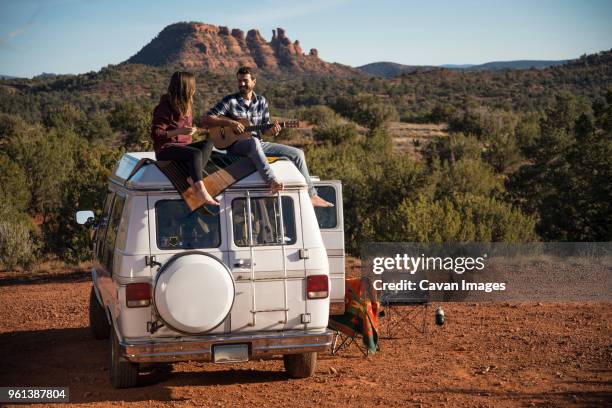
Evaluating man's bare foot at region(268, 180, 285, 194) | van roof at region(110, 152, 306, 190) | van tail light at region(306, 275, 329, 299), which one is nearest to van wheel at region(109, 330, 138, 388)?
van roof at region(110, 152, 306, 190)

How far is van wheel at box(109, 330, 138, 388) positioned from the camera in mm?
6278

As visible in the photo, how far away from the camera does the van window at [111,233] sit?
21.4ft

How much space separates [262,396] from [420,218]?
34.7ft

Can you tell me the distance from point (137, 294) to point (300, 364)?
1.72m

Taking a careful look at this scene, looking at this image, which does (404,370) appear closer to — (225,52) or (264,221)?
(264,221)

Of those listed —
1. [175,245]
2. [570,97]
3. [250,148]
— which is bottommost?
[175,245]

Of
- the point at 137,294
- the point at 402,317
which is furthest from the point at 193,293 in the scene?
the point at 402,317

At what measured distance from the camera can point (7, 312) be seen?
10625 mm

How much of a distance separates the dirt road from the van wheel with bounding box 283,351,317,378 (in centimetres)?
8

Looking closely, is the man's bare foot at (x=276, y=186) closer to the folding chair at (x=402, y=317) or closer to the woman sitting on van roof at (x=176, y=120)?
the woman sitting on van roof at (x=176, y=120)

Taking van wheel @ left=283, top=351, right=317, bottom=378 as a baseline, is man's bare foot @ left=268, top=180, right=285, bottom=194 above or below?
above

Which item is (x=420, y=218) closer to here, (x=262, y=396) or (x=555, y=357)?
(x=555, y=357)

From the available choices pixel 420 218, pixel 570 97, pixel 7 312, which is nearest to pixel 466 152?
pixel 570 97

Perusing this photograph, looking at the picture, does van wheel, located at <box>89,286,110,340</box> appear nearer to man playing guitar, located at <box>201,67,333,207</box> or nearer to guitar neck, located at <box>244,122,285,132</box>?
man playing guitar, located at <box>201,67,333,207</box>
